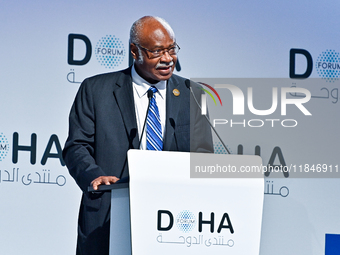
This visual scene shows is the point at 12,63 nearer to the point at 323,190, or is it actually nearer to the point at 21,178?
the point at 21,178

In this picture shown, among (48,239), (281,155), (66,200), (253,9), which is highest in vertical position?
(253,9)

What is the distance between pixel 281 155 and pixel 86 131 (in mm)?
1875

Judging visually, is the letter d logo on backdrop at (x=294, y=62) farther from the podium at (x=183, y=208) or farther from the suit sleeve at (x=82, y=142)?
the podium at (x=183, y=208)

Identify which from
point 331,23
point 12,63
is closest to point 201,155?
point 12,63

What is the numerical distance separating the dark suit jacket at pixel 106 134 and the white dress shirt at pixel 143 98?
0.09ft

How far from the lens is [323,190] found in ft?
12.4

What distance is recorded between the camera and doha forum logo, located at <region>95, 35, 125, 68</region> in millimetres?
3584

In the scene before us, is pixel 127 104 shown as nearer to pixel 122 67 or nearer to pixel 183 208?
pixel 183 208

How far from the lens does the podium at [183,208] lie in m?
1.71

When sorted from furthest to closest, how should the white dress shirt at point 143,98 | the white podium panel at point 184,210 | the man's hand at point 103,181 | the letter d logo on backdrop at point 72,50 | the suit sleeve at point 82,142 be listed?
the letter d logo on backdrop at point 72,50 → the white dress shirt at point 143,98 → the suit sleeve at point 82,142 → the man's hand at point 103,181 → the white podium panel at point 184,210

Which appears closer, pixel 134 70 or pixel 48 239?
pixel 134 70

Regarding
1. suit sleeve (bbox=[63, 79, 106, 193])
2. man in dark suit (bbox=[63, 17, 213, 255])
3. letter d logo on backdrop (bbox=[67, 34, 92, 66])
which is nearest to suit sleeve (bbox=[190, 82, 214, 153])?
man in dark suit (bbox=[63, 17, 213, 255])

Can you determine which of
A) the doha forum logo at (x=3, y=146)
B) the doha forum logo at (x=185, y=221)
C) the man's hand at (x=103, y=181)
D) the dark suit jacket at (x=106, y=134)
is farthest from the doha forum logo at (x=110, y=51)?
the doha forum logo at (x=185, y=221)

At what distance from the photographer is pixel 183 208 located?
1.74 metres
